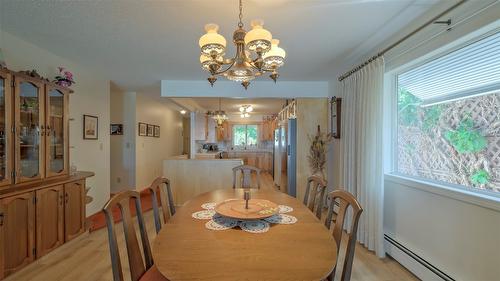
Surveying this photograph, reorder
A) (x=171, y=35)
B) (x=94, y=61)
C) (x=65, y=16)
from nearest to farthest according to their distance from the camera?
(x=65, y=16) → (x=171, y=35) → (x=94, y=61)

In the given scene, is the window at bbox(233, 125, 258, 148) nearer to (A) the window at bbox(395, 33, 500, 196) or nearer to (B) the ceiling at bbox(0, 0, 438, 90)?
(B) the ceiling at bbox(0, 0, 438, 90)

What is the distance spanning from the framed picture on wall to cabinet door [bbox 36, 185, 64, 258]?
369 centimetres

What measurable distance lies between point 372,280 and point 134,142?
486 cm

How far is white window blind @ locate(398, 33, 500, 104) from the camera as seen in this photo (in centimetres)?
164

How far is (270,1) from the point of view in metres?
1.79

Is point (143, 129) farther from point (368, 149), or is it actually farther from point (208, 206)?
point (368, 149)

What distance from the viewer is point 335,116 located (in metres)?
3.79

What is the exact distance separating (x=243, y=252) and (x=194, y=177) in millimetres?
3467

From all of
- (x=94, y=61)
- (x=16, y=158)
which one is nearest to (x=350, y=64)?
(x=94, y=61)

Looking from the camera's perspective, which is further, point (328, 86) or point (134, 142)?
point (134, 142)

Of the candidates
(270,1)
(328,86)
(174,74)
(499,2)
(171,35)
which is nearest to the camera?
(499,2)

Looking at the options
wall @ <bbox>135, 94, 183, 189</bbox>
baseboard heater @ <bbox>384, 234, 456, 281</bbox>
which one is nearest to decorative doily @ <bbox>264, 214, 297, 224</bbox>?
baseboard heater @ <bbox>384, 234, 456, 281</bbox>

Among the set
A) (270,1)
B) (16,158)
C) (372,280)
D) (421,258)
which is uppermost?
(270,1)

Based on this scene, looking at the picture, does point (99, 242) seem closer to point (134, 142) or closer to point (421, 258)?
point (134, 142)
